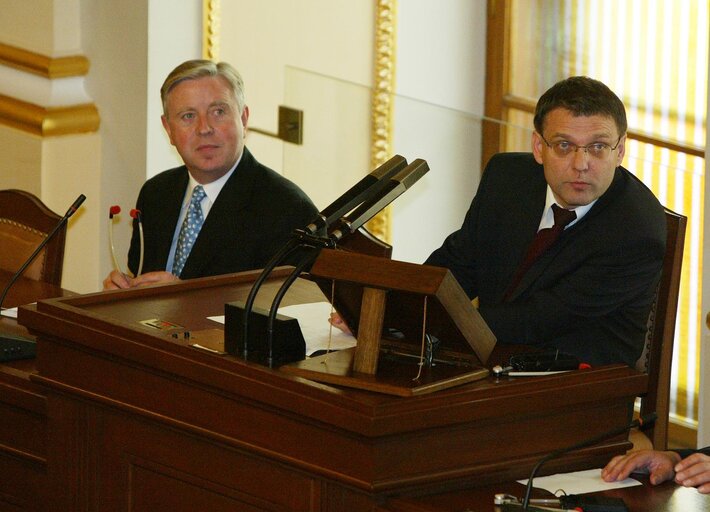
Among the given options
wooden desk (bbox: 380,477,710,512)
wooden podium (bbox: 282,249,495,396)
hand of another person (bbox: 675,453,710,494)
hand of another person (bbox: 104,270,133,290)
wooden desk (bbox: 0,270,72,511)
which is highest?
wooden podium (bbox: 282,249,495,396)

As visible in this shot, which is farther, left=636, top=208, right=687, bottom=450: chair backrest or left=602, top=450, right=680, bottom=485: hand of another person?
left=636, top=208, right=687, bottom=450: chair backrest

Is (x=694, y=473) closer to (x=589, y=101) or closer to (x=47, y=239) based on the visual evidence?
(x=589, y=101)

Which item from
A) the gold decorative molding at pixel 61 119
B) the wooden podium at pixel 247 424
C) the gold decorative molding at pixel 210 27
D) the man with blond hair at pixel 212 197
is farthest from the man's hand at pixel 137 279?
the gold decorative molding at pixel 61 119

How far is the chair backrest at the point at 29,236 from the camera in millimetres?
4453

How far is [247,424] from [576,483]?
0.59m

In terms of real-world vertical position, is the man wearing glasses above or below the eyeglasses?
below

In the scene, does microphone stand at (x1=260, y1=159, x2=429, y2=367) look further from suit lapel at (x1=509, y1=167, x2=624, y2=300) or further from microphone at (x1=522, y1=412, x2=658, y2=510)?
suit lapel at (x1=509, y1=167, x2=624, y2=300)

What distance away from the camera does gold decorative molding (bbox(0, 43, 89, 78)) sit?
223 inches

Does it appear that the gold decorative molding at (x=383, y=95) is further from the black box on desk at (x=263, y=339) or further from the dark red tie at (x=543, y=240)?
the black box on desk at (x=263, y=339)

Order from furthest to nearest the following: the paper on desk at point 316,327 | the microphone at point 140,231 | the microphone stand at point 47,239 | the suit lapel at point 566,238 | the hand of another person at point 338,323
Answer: the microphone at point 140,231
the microphone stand at point 47,239
the suit lapel at point 566,238
the hand of another person at point 338,323
the paper on desk at point 316,327

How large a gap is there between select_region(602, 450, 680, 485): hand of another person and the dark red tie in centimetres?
111

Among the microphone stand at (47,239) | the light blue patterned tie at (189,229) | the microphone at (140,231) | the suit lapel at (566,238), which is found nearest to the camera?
the suit lapel at (566,238)

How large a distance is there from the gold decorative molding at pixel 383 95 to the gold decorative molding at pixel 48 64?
4.22 ft

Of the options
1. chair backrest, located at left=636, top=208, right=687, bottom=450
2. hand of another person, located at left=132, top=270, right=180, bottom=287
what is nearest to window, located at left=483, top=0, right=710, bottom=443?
chair backrest, located at left=636, top=208, right=687, bottom=450
